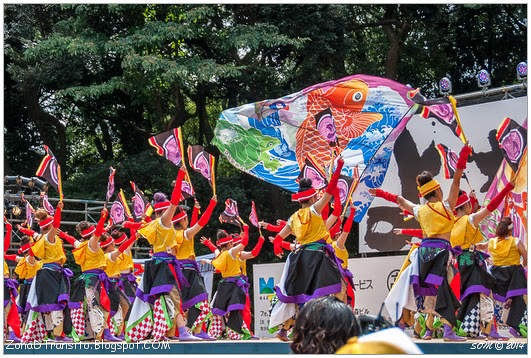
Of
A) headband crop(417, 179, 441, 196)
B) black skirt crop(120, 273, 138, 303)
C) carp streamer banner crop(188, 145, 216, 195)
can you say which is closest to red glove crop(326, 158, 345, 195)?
headband crop(417, 179, 441, 196)

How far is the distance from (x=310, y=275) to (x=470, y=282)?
5.22 feet

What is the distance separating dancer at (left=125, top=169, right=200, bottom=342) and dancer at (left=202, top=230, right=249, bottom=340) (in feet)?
6.28

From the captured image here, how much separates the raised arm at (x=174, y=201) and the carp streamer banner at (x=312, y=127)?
4.95 ft

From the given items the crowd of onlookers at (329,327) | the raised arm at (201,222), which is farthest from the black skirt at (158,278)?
the crowd of onlookers at (329,327)

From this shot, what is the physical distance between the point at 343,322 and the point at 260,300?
960 centimetres

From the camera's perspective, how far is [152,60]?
14.6m

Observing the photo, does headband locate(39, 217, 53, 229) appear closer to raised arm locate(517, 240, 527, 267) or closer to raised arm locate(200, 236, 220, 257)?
raised arm locate(200, 236, 220, 257)

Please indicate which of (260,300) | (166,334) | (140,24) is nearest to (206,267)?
(260,300)

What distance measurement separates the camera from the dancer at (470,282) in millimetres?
7336

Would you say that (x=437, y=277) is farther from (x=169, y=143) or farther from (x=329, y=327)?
(x=329, y=327)

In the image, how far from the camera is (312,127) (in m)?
9.41

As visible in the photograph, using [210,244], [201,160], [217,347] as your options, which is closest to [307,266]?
[217,347]

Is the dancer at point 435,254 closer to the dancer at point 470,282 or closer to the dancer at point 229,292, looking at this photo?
the dancer at point 470,282

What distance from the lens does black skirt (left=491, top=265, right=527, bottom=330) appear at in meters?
7.92
